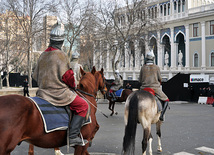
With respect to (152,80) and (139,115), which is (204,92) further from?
(139,115)

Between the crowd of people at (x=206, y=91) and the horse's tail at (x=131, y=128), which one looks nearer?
the horse's tail at (x=131, y=128)

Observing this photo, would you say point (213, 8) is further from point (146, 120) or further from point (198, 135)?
point (146, 120)

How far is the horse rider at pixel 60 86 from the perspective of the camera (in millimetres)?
4059

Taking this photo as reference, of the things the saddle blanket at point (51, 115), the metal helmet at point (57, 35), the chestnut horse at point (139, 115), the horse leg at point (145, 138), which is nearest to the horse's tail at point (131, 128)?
the chestnut horse at point (139, 115)

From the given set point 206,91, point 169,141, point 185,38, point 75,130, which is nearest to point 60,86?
point 75,130

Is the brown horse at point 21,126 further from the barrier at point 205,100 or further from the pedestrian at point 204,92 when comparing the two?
the pedestrian at point 204,92

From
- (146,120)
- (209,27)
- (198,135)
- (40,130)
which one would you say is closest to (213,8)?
(209,27)

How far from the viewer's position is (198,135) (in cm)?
873

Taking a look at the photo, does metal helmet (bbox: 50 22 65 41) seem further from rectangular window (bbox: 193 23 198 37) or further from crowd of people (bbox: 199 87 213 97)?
rectangular window (bbox: 193 23 198 37)

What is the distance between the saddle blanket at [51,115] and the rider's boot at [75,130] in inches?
3.9

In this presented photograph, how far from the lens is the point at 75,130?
4070 millimetres

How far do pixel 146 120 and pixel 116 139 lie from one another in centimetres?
231

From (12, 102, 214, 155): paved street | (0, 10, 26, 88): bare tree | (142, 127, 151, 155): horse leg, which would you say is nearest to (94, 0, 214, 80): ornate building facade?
(0, 10, 26, 88): bare tree

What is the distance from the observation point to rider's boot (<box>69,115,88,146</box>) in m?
4.05
